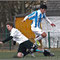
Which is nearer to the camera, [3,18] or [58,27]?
[58,27]

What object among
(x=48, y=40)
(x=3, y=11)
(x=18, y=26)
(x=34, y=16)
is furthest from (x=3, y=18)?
(x=34, y=16)

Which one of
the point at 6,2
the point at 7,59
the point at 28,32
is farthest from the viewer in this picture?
the point at 6,2

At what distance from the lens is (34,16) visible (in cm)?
1187

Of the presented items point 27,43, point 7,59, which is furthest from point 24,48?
point 7,59

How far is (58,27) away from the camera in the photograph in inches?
776

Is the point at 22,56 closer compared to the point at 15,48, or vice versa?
the point at 22,56

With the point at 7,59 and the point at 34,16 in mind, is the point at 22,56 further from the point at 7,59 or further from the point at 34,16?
the point at 34,16

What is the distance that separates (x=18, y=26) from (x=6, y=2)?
13.9 meters

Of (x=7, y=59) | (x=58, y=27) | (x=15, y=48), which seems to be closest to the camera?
(x=7, y=59)

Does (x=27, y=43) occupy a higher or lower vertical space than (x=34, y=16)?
lower

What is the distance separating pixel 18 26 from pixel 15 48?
12.5 feet

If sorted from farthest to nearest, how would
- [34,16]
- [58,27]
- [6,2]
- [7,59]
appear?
[6,2] → [58,27] → [34,16] → [7,59]

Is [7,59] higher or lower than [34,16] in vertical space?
lower

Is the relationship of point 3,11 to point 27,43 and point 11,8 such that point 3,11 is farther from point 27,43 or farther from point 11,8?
point 27,43
